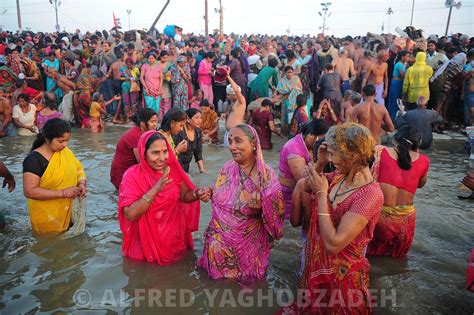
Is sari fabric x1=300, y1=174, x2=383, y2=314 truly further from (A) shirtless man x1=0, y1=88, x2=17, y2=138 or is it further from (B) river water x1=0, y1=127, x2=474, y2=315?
(A) shirtless man x1=0, y1=88, x2=17, y2=138

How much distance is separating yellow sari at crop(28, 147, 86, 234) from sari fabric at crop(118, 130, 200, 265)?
3.27ft

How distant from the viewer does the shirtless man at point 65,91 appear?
36.8 ft

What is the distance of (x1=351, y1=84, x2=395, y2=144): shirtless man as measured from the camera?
289 inches

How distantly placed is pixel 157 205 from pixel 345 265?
5.67 ft

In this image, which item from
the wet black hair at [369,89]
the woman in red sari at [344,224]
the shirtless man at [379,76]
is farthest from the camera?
the shirtless man at [379,76]

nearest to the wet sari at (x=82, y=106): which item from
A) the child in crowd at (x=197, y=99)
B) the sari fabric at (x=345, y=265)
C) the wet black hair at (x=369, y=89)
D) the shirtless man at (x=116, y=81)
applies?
the shirtless man at (x=116, y=81)

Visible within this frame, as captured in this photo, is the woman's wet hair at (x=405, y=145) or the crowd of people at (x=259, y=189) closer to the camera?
the crowd of people at (x=259, y=189)

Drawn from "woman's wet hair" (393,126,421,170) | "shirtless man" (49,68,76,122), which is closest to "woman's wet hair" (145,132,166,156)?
"woman's wet hair" (393,126,421,170)

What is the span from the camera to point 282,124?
32.9 feet

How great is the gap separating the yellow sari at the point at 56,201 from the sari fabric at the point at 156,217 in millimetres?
998

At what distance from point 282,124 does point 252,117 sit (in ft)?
5.16

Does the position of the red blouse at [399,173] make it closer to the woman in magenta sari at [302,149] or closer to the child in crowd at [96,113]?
the woman in magenta sari at [302,149]

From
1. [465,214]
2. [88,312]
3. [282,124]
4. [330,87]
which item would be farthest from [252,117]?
[88,312]

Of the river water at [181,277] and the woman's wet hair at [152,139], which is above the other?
the woman's wet hair at [152,139]
